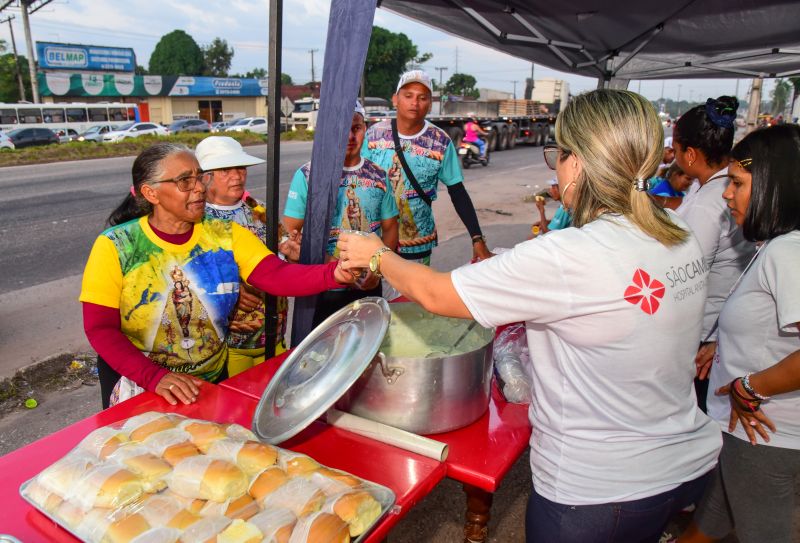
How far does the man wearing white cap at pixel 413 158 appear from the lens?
11.3 ft

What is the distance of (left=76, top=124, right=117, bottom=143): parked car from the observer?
25.4 m

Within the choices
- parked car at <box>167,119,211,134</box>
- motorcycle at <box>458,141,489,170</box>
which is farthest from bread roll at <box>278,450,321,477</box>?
parked car at <box>167,119,211,134</box>

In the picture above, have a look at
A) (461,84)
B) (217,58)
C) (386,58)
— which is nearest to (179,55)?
(217,58)

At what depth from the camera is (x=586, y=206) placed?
4.50 feet

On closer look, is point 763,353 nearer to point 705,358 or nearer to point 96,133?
point 705,358

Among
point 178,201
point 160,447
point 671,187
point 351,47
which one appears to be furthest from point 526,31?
point 160,447

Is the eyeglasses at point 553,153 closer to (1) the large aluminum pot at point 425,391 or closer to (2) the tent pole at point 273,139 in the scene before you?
(1) the large aluminum pot at point 425,391

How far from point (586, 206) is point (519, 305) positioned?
1.01 feet

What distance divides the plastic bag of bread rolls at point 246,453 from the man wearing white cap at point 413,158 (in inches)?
85.4

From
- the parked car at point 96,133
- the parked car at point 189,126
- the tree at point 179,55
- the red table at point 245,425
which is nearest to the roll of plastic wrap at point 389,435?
the red table at point 245,425

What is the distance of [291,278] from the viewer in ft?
7.43

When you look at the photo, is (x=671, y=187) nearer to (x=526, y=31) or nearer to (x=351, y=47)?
(x=526, y=31)

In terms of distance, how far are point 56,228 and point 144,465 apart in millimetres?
8654

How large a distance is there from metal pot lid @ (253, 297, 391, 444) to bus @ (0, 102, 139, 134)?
27639 mm
